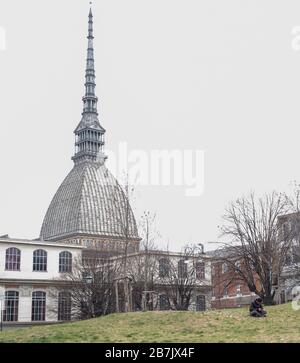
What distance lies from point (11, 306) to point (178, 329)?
45.5 meters

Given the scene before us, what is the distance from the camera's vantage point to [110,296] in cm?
5656

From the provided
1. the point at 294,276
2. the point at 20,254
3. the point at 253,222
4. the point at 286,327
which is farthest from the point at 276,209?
the point at 20,254

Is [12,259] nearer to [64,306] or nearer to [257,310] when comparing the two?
[64,306]

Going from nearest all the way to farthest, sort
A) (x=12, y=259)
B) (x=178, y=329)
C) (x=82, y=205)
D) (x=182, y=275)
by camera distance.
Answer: (x=178, y=329) → (x=182, y=275) → (x=12, y=259) → (x=82, y=205)

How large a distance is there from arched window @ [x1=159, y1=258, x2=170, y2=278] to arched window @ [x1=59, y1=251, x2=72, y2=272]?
37.2 ft

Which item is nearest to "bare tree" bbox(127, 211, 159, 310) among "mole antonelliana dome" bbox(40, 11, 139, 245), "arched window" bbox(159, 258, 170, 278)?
"arched window" bbox(159, 258, 170, 278)

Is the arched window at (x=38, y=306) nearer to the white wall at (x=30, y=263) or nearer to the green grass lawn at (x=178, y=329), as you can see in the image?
the white wall at (x=30, y=263)

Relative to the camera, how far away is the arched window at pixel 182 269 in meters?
66.8

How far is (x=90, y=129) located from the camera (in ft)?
416

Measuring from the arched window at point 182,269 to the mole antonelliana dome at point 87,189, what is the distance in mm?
35323

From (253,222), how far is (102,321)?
75.0 ft

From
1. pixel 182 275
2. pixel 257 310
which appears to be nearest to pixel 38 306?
pixel 182 275

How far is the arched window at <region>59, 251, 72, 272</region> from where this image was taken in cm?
7156

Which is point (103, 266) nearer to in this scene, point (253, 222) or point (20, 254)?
point (20, 254)
